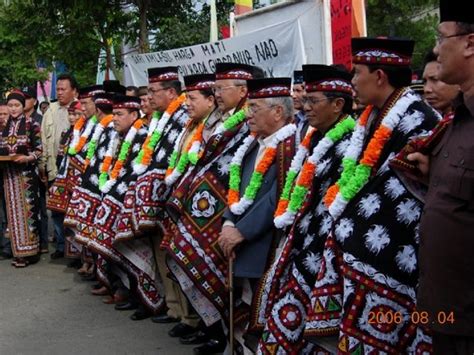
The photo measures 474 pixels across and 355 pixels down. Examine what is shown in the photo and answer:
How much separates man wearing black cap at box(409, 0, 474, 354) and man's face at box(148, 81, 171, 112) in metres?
3.90

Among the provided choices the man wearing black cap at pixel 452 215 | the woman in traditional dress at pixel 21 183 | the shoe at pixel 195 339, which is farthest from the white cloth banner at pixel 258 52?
the man wearing black cap at pixel 452 215

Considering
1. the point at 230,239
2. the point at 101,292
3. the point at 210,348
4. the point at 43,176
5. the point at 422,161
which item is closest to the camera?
the point at 422,161

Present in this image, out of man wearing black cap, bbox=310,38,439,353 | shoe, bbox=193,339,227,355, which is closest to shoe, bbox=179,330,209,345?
shoe, bbox=193,339,227,355

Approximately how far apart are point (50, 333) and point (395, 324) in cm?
384

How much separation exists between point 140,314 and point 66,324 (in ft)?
2.11

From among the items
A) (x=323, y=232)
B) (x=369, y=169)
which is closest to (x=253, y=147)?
(x=323, y=232)

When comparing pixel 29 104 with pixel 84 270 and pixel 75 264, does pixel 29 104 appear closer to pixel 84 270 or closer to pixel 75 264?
pixel 75 264

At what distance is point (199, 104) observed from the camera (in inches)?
221

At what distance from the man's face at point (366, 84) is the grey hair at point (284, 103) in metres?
1.18

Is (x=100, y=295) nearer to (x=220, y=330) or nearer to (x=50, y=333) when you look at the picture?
(x=50, y=333)

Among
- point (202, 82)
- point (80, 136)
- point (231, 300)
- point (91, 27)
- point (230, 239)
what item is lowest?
point (231, 300)

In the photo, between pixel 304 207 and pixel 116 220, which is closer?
pixel 304 207

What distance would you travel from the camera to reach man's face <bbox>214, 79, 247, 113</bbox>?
17.1 ft

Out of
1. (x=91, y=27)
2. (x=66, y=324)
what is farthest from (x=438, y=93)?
(x=91, y=27)
